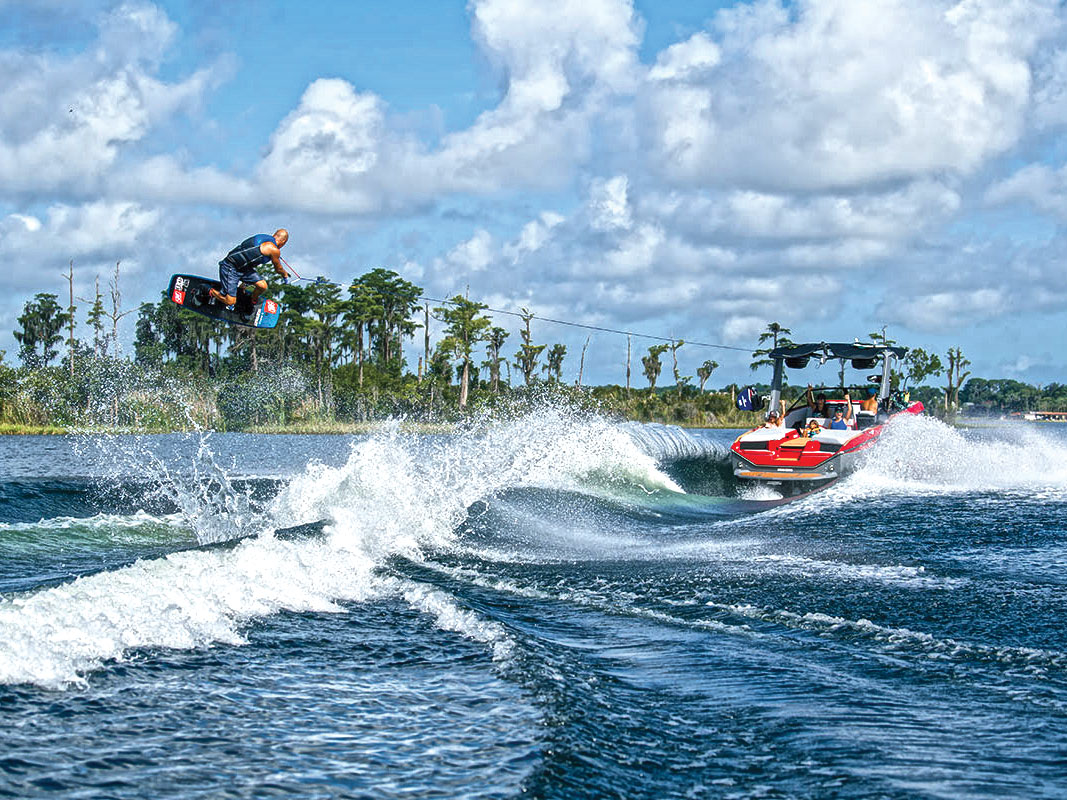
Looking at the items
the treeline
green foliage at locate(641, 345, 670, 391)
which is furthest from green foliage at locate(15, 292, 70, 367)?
green foliage at locate(641, 345, 670, 391)

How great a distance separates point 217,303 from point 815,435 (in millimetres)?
12313

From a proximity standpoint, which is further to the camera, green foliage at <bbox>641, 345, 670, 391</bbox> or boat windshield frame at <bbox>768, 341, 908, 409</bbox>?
green foliage at <bbox>641, 345, 670, 391</bbox>

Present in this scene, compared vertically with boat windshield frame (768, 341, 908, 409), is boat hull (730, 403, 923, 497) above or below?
below

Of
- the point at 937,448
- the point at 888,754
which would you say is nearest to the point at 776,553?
the point at 888,754

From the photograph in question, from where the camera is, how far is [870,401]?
22.3 metres

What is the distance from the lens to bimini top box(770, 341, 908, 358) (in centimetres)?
2291

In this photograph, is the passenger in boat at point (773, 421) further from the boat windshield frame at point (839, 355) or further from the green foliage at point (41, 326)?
the green foliage at point (41, 326)

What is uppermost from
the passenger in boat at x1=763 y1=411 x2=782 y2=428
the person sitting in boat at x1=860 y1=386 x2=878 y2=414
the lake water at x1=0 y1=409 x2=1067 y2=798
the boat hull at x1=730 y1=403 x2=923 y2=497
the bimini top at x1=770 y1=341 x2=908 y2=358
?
the bimini top at x1=770 y1=341 x2=908 y2=358

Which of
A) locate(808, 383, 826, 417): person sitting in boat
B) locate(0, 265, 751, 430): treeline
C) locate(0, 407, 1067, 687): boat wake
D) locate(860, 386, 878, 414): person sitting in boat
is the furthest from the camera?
locate(0, 265, 751, 430): treeline

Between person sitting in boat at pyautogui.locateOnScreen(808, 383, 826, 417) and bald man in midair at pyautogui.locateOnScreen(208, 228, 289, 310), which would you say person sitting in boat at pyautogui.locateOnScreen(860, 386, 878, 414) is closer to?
person sitting in boat at pyautogui.locateOnScreen(808, 383, 826, 417)

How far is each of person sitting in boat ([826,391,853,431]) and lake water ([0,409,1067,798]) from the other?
6731mm

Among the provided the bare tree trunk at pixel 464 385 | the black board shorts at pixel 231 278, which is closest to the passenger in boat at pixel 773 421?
the black board shorts at pixel 231 278

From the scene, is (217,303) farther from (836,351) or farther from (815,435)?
(836,351)

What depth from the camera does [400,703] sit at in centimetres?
554
